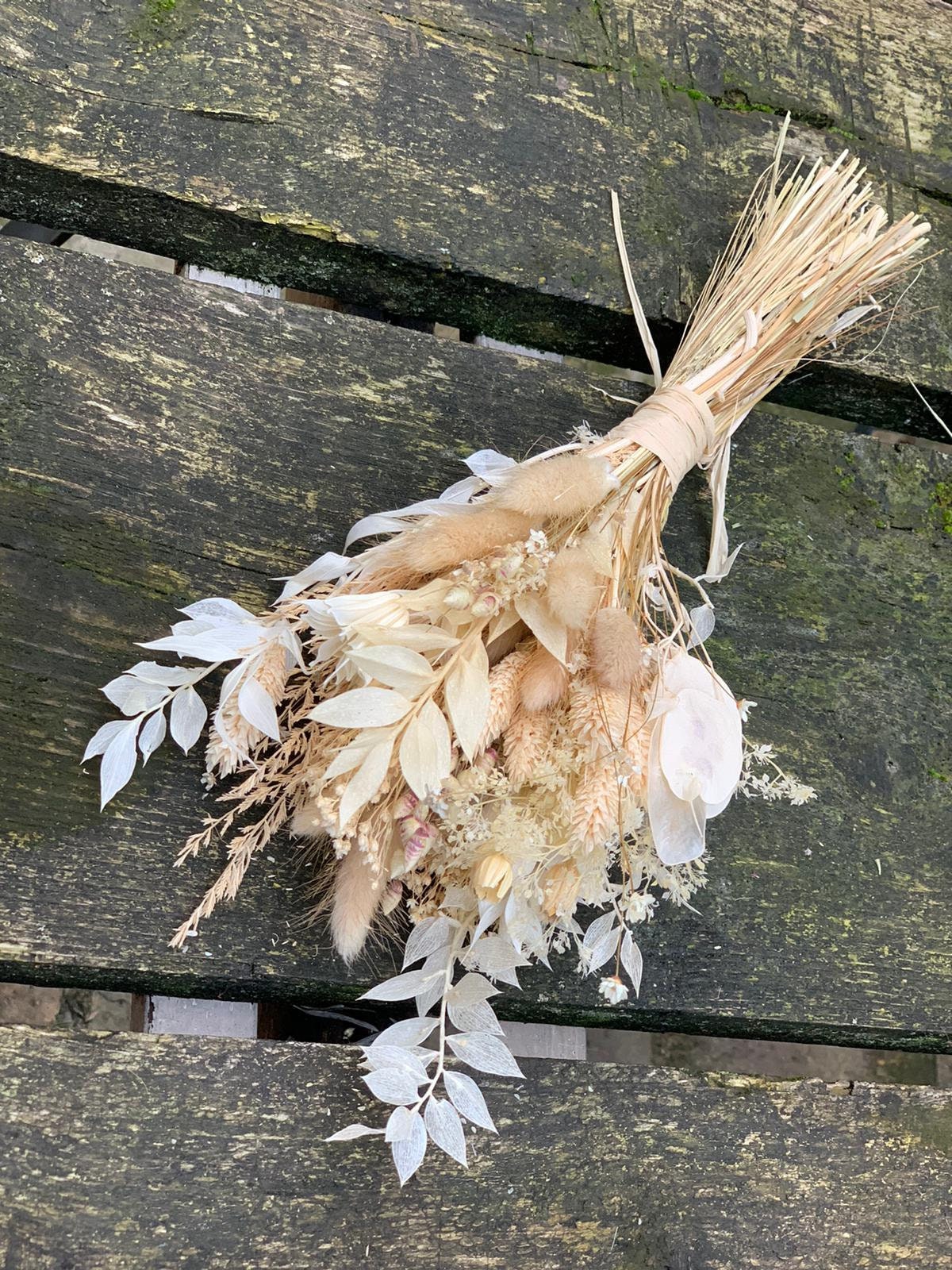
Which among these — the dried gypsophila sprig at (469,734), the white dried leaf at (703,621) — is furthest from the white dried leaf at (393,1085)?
the white dried leaf at (703,621)

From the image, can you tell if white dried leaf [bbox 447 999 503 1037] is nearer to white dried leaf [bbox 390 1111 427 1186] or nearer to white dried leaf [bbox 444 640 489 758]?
white dried leaf [bbox 390 1111 427 1186]

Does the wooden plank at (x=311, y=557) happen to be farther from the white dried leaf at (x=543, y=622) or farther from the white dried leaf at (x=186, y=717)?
the white dried leaf at (x=543, y=622)

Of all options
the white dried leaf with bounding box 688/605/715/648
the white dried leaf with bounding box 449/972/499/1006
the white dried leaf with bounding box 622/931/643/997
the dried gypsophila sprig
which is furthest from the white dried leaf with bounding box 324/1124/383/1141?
the white dried leaf with bounding box 688/605/715/648

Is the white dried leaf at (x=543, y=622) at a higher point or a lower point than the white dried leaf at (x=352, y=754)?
higher

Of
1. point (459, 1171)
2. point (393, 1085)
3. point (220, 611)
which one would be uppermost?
point (220, 611)

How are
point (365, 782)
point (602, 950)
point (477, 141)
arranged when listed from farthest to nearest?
point (477, 141)
point (602, 950)
point (365, 782)

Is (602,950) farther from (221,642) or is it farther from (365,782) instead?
(221,642)

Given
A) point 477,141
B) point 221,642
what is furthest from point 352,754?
point 477,141
